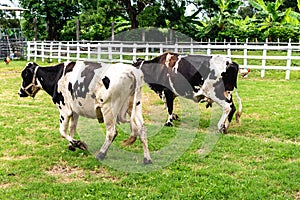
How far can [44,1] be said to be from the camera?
93.6 ft

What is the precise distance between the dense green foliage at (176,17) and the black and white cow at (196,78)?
14724 mm

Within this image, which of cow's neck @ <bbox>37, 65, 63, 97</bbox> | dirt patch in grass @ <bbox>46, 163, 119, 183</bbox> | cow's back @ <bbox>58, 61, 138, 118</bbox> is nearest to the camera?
dirt patch in grass @ <bbox>46, 163, 119, 183</bbox>

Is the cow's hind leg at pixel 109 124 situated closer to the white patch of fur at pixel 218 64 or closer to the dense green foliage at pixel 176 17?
the white patch of fur at pixel 218 64

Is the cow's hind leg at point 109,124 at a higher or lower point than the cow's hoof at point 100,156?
higher

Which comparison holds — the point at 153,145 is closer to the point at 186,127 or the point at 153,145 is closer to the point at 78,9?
the point at 186,127

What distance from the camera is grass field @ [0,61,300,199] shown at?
461cm

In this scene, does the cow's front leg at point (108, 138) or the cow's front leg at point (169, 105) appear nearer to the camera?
the cow's front leg at point (108, 138)

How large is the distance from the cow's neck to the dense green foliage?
16.5m

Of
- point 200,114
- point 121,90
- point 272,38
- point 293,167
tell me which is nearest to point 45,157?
point 121,90

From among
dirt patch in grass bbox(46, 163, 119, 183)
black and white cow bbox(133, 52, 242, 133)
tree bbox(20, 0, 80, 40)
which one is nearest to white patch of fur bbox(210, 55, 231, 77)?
black and white cow bbox(133, 52, 242, 133)

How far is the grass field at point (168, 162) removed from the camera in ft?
15.1

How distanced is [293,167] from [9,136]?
15.2ft

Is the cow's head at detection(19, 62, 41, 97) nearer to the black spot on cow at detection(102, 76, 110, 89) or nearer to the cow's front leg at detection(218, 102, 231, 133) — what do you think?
the black spot on cow at detection(102, 76, 110, 89)

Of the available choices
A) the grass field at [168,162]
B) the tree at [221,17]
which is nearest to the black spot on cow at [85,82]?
the grass field at [168,162]
